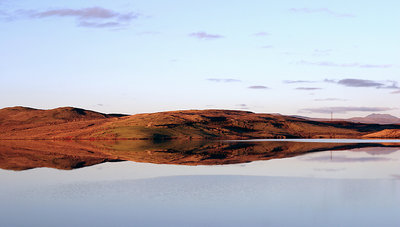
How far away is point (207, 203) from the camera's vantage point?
17.5 m

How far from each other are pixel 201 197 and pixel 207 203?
149 cm

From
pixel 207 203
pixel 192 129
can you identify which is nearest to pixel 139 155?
pixel 207 203

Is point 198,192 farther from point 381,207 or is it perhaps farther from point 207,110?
point 207,110

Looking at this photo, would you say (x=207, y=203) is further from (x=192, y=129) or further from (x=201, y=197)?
(x=192, y=129)

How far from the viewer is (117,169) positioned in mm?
31156

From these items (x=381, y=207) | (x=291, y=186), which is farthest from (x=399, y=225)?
(x=291, y=186)

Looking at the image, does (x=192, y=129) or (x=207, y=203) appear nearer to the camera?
(x=207, y=203)

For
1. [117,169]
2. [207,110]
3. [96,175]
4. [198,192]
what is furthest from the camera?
[207,110]

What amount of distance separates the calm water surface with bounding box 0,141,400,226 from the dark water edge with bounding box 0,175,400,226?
31mm

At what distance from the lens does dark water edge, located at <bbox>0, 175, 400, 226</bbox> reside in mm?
14672

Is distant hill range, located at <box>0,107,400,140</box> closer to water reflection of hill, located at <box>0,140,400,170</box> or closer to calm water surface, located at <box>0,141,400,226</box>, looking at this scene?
water reflection of hill, located at <box>0,140,400,170</box>

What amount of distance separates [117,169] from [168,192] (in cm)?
1150

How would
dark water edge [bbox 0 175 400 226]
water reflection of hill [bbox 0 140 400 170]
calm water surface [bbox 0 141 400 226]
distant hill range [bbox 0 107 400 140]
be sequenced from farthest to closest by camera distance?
distant hill range [bbox 0 107 400 140], water reflection of hill [bbox 0 140 400 170], calm water surface [bbox 0 141 400 226], dark water edge [bbox 0 175 400 226]

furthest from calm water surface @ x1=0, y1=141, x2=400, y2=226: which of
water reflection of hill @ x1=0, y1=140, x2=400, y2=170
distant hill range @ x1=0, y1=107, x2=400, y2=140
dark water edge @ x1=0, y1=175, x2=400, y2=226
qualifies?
distant hill range @ x1=0, y1=107, x2=400, y2=140
